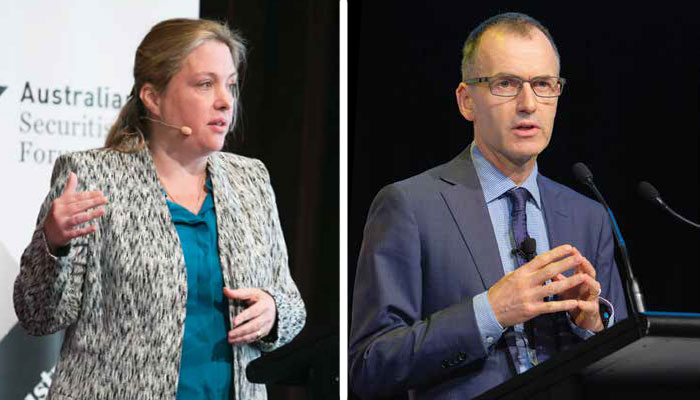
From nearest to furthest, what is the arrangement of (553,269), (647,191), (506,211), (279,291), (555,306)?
(553,269), (555,306), (506,211), (647,191), (279,291)

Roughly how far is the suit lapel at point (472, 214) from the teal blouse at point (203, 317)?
0.76 meters

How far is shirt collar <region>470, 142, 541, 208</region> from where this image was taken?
290 cm

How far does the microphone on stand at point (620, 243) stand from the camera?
2732mm

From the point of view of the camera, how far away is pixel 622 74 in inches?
123

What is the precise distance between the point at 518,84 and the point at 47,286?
152 centimetres

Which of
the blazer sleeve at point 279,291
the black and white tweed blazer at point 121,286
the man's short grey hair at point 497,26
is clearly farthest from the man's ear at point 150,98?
the man's short grey hair at point 497,26

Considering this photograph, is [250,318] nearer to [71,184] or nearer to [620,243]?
[71,184]

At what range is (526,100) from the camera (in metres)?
2.89

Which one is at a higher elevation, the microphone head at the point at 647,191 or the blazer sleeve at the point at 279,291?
the microphone head at the point at 647,191

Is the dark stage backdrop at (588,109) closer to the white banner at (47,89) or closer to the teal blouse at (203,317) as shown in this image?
the teal blouse at (203,317)

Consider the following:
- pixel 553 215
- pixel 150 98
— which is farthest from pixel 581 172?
pixel 150 98

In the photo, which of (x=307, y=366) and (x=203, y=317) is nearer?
(x=203, y=317)

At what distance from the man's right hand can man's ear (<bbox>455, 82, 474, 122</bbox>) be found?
59cm

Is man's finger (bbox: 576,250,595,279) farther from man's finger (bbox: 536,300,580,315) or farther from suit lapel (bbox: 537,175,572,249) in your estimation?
suit lapel (bbox: 537,175,572,249)
